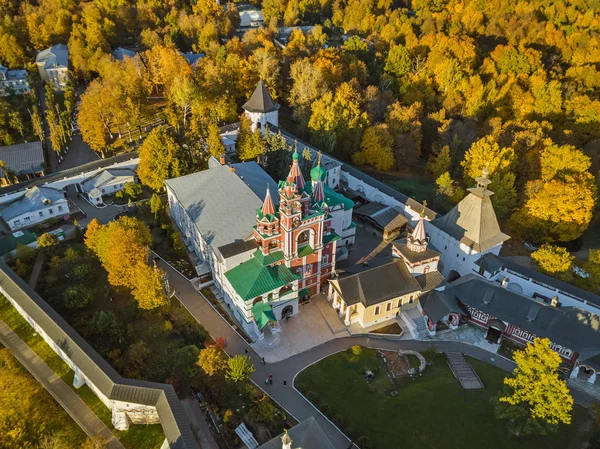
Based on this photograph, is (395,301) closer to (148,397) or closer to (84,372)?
(148,397)

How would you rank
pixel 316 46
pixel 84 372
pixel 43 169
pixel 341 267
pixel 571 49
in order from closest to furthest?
1. pixel 84 372
2. pixel 341 267
3. pixel 43 169
4. pixel 316 46
5. pixel 571 49

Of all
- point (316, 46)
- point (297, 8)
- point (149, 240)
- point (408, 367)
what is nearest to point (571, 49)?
point (316, 46)

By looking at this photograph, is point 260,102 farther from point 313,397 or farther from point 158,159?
point 313,397

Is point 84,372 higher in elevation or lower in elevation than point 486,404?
higher

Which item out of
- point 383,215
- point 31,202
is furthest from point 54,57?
point 383,215

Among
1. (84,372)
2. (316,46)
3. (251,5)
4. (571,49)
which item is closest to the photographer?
(84,372)

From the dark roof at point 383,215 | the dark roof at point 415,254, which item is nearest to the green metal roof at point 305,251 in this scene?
the dark roof at point 415,254

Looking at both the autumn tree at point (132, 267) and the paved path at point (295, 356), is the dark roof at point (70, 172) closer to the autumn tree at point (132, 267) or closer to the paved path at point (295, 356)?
the autumn tree at point (132, 267)
